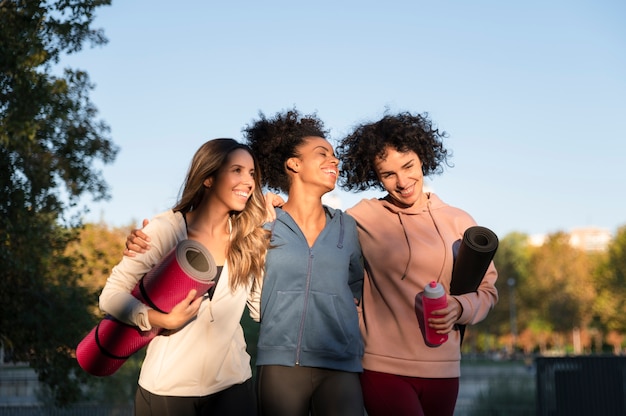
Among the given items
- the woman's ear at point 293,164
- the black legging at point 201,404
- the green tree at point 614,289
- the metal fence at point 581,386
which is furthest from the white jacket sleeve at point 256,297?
Answer: the green tree at point 614,289

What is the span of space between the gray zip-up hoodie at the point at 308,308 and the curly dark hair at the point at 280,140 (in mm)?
703

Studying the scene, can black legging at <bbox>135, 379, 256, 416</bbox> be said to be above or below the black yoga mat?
below

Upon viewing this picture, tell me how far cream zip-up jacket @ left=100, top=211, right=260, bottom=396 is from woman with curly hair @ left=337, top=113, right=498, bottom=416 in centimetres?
89

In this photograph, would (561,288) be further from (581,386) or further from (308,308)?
(308,308)

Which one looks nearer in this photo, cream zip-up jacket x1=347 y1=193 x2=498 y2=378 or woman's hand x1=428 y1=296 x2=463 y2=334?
woman's hand x1=428 y1=296 x2=463 y2=334

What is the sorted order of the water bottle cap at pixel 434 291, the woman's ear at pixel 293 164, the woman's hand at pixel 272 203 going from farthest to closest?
1. the woman's ear at pixel 293 164
2. the woman's hand at pixel 272 203
3. the water bottle cap at pixel 434 291

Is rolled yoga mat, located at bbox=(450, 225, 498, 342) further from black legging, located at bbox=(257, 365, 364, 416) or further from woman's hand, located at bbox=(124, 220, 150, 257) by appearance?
woman's hand, located at bbox=(124, 220, 150, 257)

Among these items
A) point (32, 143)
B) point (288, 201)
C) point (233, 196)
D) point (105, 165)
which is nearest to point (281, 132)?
point (288, 201)

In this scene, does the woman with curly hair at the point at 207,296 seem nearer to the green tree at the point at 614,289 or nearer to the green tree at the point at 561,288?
the green tree at the point at 614,289

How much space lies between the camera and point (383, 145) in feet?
17.8

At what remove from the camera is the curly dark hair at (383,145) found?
5410 mm

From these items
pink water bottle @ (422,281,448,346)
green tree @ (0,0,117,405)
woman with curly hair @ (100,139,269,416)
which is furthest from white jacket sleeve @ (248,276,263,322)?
green tree @ (0,0,117,405)

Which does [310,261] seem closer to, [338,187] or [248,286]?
[248,286]

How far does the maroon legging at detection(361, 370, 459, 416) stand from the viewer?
4883 mm
